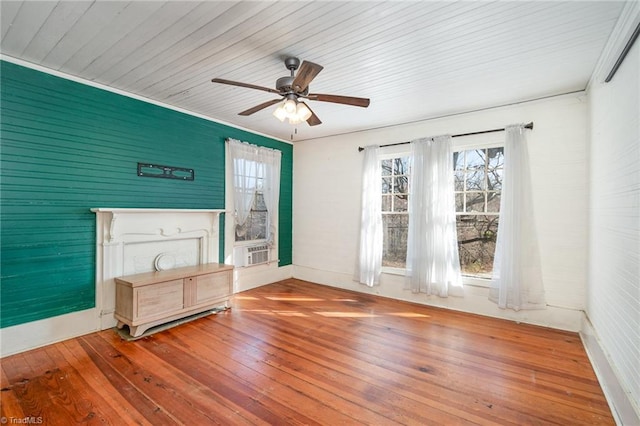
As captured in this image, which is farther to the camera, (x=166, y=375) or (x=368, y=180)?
(x=368, y=180)

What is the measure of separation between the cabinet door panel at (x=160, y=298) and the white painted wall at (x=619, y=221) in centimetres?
390

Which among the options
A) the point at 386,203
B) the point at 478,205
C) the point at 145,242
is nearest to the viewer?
the point at 145,242

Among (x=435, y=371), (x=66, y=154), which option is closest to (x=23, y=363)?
(x=66, y=154)

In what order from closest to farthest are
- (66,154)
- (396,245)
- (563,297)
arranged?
1. (66,154)
2. (563,297)
3. (396,245)

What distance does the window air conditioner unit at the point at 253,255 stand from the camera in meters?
4.69

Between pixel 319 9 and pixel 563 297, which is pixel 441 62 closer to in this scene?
pixel 319 9

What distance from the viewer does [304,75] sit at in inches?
82.0

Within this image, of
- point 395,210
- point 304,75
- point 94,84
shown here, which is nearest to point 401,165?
point 395,210

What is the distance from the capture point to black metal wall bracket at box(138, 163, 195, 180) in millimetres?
3506

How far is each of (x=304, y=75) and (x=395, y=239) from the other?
3227 mm

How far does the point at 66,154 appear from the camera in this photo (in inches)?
114

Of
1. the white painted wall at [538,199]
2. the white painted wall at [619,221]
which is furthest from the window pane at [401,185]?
the white painted wall at [619,221]

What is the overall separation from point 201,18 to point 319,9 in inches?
34.2

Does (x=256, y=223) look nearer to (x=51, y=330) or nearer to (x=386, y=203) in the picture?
(x=386, y=203)
